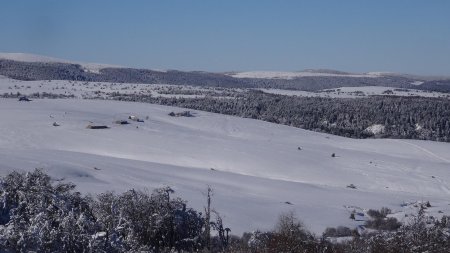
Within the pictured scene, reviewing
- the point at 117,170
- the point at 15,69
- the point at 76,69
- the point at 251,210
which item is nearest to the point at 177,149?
the point at 117,170

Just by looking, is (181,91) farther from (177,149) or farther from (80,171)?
(80,171)

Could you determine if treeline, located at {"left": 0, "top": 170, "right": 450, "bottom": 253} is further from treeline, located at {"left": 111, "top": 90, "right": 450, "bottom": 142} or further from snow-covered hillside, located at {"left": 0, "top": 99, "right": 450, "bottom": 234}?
treeline, located at {"left": 111, "top": 90, "right": 450, "bottom": 142}

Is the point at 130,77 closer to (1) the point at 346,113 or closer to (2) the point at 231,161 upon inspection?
(1) the point at 346,113

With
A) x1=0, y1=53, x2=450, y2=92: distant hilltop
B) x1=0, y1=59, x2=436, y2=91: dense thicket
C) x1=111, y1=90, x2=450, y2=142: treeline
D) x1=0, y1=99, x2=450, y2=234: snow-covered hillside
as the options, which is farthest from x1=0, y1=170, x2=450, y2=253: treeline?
x1=0, y1=53, x2=450, y2=92: distant hilltop

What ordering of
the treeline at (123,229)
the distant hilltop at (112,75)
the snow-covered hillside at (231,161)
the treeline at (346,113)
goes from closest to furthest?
the treeline at (123,229) → the snow-covered hillside at (231,161) → the treeline at (346,113) → the distant hilltop at (112,75)

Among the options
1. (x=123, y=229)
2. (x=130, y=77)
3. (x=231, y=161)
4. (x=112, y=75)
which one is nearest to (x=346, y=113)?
(x=231, y=161)

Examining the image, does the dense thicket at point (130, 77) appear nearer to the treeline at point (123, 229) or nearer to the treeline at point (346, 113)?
the treeline at point (346, 113)

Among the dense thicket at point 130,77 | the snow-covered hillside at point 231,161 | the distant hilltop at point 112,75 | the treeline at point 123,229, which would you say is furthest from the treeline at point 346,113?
the treeline at point 123,229
